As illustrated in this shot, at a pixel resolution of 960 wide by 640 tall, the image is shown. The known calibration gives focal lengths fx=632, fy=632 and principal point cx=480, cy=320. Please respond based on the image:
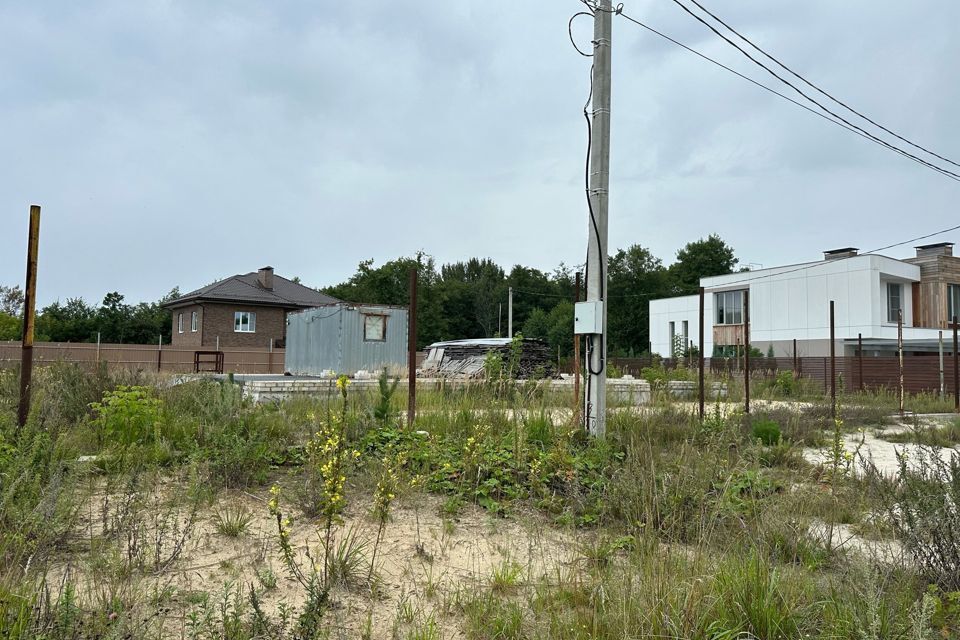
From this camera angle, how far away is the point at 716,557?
3018 millimetres

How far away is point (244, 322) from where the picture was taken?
111 feet

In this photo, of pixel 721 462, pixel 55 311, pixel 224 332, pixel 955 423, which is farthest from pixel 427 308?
pixel 721 462

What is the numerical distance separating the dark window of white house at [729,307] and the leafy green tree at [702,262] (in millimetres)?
19377

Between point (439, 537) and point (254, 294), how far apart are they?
109ft

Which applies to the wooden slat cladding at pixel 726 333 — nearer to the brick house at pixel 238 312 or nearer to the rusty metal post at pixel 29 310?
the brick house at pixel 238 312

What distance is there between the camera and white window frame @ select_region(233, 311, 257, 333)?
110 ft

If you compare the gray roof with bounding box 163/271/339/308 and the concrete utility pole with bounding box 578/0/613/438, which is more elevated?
the gray roof with bounding box 163/271/339/308

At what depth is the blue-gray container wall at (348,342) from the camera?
19359mm

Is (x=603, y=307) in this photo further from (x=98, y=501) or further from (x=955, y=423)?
(x=955, y=423)

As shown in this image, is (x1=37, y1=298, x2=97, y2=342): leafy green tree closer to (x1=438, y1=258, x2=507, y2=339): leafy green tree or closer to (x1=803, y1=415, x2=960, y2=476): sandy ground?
(x1=438, y1=258, x2=507, y2=339): leafy green tree

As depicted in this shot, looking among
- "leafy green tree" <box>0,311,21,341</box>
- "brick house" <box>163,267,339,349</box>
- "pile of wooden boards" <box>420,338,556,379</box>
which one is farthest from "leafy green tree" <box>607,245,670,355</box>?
"leafy green tree" <box>0,311,21,341</box>

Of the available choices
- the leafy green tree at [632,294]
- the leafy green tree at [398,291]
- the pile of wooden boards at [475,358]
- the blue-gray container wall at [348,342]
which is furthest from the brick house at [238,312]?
the leafy green tree at [632,294]

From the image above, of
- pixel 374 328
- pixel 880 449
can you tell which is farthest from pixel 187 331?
pixel 880 449

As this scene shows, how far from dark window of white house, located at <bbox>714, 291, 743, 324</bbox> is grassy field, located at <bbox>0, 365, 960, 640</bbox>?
31.6m
